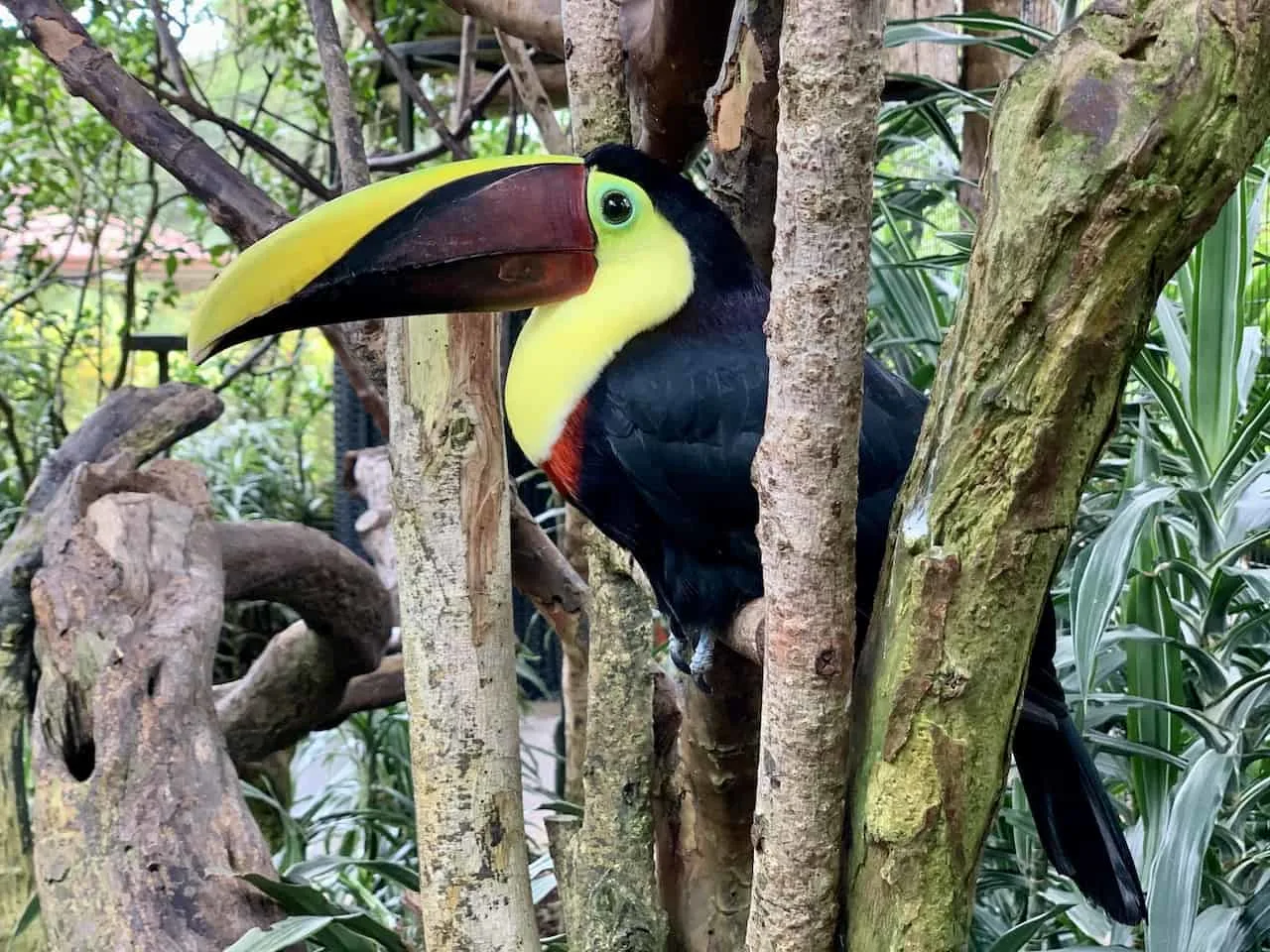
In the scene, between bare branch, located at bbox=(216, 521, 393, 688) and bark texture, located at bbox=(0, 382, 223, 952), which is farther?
bare branch, located at bbox=(216, 521, 393, 688)

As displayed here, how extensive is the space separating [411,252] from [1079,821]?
60 centimetres

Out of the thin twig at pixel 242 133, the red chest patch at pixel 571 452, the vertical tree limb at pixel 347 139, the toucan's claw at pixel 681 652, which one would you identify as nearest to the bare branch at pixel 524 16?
the vertical tree limb at pixel 347 139

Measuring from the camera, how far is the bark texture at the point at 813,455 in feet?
2.02

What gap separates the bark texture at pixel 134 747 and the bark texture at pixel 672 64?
734 millimetres

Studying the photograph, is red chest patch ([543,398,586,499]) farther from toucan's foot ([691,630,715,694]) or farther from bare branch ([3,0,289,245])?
bare branch ([3,0,289,245])

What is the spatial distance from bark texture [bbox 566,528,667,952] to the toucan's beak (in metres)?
0.30

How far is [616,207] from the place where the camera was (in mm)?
958

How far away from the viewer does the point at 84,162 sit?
286cm

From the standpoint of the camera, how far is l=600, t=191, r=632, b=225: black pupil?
0.95 metres

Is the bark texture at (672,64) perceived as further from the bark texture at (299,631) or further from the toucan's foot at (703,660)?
the bark texture at (299,631)

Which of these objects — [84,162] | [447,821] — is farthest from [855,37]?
[84,162]

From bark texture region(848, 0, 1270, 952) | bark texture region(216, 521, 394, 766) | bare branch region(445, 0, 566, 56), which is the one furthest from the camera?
bark texture region(216, 521, 394, 766)

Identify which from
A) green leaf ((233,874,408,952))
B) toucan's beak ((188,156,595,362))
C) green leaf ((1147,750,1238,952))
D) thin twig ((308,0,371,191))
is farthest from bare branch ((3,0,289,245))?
green leaf ((1147,750,1238,952))

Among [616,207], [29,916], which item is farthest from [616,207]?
[29,916]
